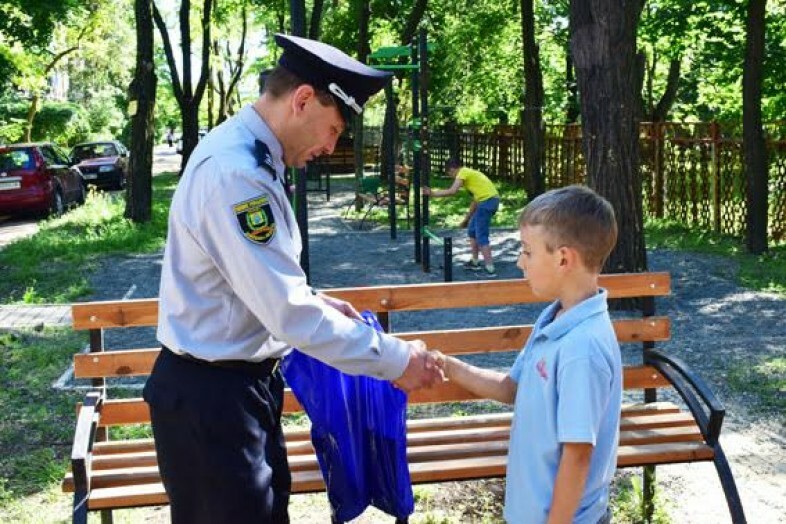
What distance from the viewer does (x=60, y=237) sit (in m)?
16.1

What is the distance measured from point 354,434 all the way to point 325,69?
3.80 feet

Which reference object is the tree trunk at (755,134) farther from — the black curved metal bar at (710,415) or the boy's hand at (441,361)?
the boy's hand at (441,361)

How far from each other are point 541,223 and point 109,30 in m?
47.6

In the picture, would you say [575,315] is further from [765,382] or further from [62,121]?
[62,121]

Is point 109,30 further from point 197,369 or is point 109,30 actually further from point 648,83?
point 197,369

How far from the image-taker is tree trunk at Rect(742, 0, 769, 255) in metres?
13.8

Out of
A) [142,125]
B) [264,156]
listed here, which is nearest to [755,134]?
[142,125]

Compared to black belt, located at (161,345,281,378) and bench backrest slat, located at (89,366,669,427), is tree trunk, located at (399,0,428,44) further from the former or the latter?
black belt, located at (161,345,281,378)

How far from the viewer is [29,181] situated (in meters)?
21.4

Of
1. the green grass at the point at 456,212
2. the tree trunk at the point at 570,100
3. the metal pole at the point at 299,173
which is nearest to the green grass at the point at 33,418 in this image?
the metal pole at the point at 299,173

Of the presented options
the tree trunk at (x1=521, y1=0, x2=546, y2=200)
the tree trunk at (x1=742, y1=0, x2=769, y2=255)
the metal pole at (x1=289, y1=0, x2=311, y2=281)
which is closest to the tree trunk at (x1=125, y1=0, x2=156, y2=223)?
the tree trunk at (x1=521, y1=0, x2=546, y2=200)

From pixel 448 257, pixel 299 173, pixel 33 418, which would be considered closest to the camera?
pixel 33 418

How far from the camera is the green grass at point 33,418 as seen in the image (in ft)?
16.6

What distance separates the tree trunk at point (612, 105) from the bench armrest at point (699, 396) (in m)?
5.56
